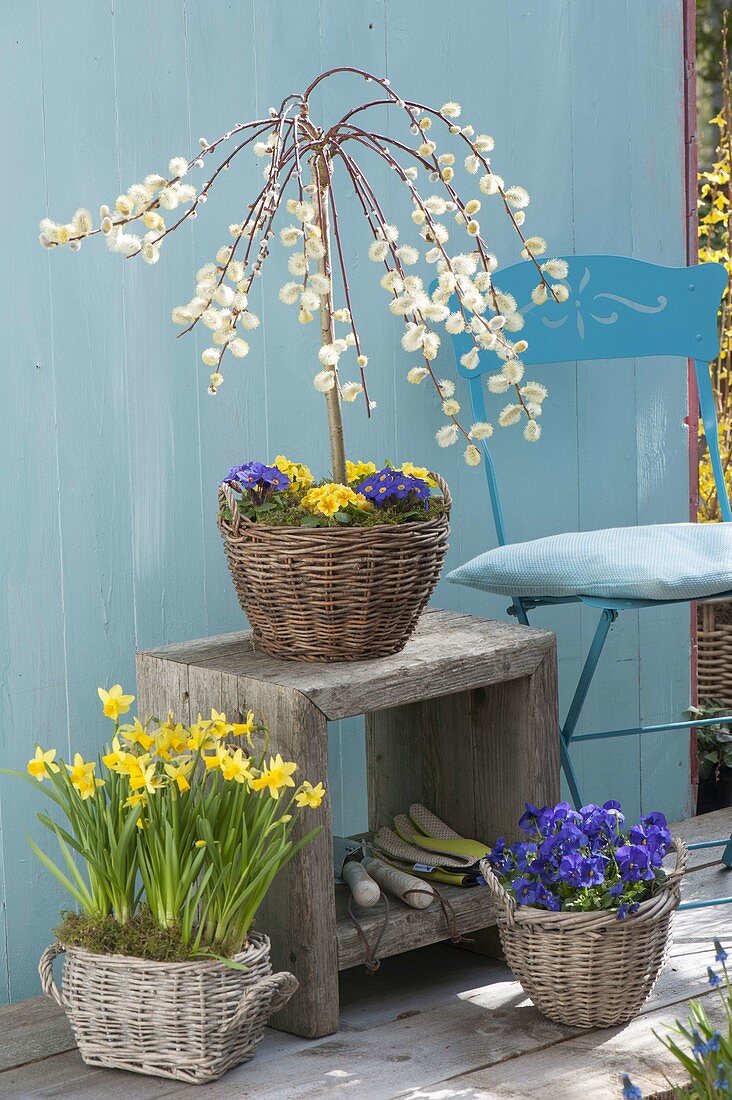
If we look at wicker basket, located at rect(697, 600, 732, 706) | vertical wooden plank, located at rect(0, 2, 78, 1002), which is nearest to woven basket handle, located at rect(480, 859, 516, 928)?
vertical wooden plank, located at rect(0, 2, 78, 1002)

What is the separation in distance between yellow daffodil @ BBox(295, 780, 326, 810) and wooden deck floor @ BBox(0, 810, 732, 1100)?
349 millimetres

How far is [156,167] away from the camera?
2.16 metres

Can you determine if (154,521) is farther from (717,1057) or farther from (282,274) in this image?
→ (717,1057)

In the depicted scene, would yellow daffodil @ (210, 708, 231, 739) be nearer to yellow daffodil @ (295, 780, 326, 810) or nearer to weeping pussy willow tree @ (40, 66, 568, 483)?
yellow daffodil @ (295, 780, 326, 810)

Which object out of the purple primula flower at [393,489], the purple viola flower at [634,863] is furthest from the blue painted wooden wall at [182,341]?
the purple viola flower at [634,863]

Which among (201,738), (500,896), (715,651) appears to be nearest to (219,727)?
Answer: (201,738)

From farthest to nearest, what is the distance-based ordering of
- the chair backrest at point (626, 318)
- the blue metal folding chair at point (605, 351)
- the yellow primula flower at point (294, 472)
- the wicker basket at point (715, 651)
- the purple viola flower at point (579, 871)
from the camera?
the wicker basket at point (715, 651), the chair backrest at point (626, 318), the blue metal folding chair at point (605, 351), the yellow primula flower at point (294, 472), the purple viola flower at point (579, 871)

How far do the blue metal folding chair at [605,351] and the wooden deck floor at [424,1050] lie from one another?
38 centimetres

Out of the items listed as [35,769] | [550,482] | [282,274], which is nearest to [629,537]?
[550,482]

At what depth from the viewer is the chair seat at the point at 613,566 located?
2.09m

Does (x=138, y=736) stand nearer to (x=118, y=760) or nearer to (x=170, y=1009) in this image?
(x=118, y=760)

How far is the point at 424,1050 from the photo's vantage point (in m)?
1.84

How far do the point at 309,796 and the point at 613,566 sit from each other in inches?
25.3

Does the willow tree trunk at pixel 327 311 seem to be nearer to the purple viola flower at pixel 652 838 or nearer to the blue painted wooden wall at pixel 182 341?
the blue painted wooden wall at pixel 182 341
